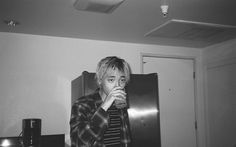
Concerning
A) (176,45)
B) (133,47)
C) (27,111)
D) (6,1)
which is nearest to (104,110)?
(6,1)

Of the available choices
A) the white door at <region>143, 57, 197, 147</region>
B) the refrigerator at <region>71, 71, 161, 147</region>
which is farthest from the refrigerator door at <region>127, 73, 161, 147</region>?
the white door at <region>143, 57, 197, 147</region>

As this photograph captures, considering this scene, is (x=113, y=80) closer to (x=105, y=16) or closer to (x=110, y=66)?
(x=110, y=66)

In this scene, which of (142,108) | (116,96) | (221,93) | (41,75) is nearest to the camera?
(116,96)

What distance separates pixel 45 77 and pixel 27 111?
0.48m

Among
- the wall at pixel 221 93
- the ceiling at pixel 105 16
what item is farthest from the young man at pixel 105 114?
the wall at pixel 221 93

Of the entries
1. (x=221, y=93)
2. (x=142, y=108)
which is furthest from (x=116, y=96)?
(x=221, y=93)

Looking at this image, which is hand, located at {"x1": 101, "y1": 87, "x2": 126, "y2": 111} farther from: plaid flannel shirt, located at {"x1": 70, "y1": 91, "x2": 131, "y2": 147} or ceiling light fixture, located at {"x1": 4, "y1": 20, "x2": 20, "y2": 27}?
ceiling light fixture, located at {"x1": 4, "y1": 20, "x2": 20, "y2": 27}

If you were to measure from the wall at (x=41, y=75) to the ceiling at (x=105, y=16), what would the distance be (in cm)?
17

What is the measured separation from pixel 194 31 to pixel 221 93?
50.6 inches

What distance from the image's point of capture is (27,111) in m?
3.05

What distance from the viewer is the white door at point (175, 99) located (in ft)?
12.3

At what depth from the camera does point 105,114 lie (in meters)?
1.10

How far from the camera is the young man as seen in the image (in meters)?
1.09

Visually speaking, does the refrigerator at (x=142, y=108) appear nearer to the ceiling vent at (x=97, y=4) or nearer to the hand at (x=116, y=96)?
the ceiling vent at (x=97, y=4)
